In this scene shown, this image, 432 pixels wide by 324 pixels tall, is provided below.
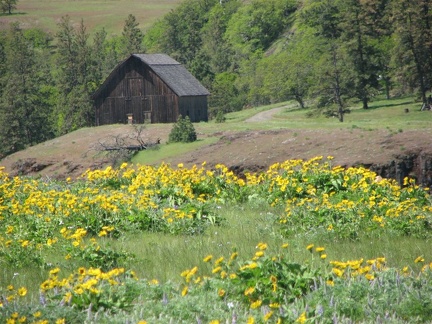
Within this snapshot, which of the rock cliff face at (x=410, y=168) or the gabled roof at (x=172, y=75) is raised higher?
the gabled roof at (x=172, y=75)

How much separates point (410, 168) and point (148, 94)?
143 feet

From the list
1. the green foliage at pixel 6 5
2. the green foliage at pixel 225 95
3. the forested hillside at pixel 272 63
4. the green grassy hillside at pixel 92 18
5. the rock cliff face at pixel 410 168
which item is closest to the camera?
the rock cliff face at pixel 410 168

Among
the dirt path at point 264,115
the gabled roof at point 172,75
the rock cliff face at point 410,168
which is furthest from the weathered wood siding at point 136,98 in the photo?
the rock cliff face at point 410,168

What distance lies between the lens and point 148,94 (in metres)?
69.7

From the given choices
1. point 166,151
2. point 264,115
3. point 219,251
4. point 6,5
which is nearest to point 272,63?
point 264,115

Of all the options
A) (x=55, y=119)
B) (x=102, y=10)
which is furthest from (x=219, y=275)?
(x=102, y=10)

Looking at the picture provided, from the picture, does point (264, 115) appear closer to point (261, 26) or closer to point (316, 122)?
point (316, 122)

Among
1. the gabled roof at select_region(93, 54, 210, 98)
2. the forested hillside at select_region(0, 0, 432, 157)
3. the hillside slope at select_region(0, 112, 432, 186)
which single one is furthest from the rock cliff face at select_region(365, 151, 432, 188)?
the gabled roof at select_region(93, 54, 210, 98)

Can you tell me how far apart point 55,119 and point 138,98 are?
1264 inches

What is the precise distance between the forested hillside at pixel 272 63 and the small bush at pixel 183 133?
13.8 m

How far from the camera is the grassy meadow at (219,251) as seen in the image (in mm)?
6629

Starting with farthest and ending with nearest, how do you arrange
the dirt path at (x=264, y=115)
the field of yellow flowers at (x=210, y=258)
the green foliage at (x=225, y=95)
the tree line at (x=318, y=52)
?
the green foliage at (x=225, y=95) < the dirt path at (x=264, y=115) < the tree line at (x=318, y=52) < the field of yellow flowers at (x=210, y=258)

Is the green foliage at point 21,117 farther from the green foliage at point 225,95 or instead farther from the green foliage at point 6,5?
the green foliage at point 6,5

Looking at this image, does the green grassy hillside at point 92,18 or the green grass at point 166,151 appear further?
the green grassy hillside at point 92,18
